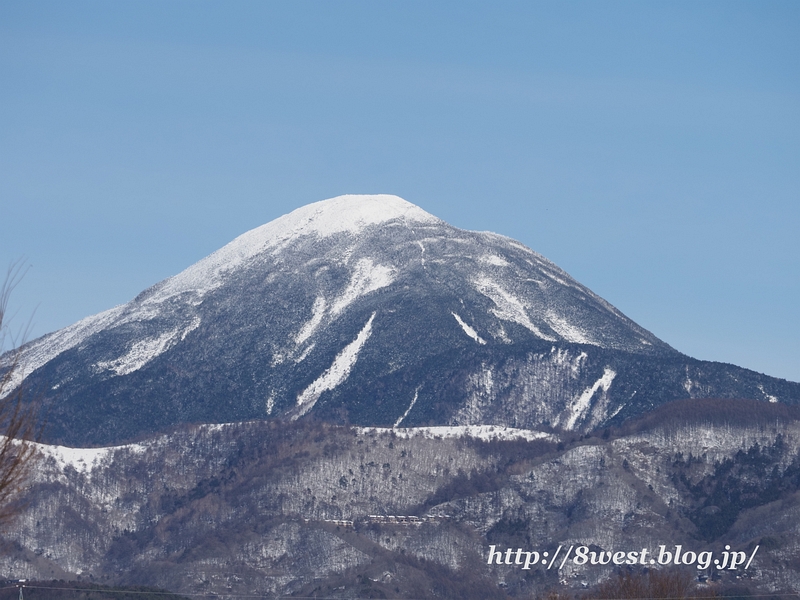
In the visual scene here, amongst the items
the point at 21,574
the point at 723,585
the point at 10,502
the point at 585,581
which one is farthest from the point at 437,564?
the point at 10,502

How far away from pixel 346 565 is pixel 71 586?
42358mm

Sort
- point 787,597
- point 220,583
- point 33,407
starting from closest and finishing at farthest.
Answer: point 33,407 < point 787,597 < point 220,583

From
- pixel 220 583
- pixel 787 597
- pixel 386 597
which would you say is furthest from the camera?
pixel 220 583

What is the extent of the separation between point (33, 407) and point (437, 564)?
15528 cm

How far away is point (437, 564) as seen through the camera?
189625 millimetres

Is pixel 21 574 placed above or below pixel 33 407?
below

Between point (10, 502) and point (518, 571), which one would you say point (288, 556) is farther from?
point (10, 502)

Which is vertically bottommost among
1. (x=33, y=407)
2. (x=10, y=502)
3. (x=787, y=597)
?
(x=787, y=597)

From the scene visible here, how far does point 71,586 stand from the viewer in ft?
520

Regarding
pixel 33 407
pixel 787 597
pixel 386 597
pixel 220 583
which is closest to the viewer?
pixel 33 407

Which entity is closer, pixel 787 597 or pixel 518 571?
pixel 787 597

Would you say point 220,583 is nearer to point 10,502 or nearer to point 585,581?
point 585,581

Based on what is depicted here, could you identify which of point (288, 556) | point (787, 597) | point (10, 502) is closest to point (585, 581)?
point (787, 597)

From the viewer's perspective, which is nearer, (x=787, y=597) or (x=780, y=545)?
(x=787, y=597)
